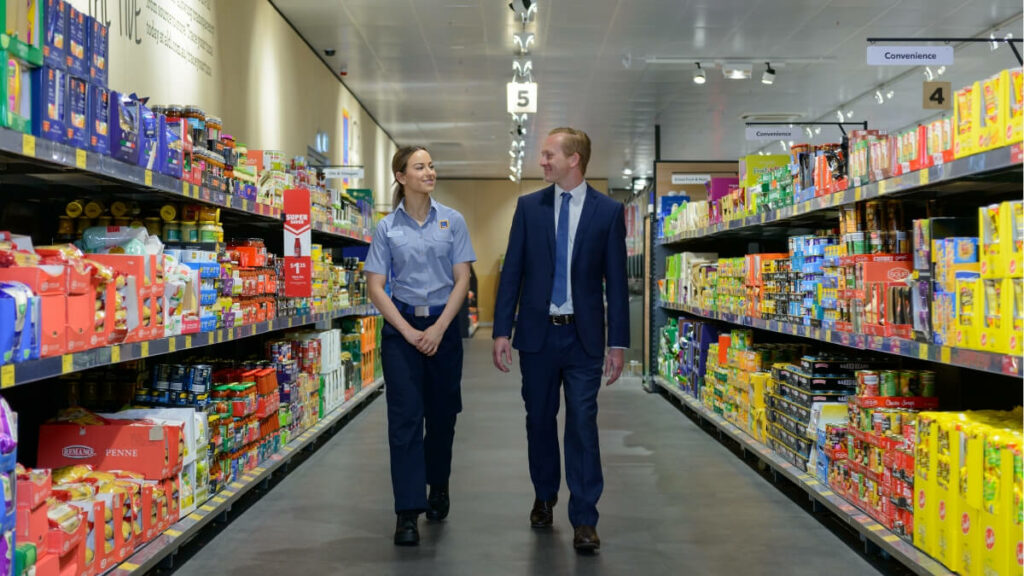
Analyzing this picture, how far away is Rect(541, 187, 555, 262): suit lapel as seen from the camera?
371cm

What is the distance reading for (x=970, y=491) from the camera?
265 centimetres

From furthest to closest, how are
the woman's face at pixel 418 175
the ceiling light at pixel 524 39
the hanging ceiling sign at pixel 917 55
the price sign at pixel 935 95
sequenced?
the ceiling light at pixel 524 39
the hanging ceiling sign at pixel 917 55
the price sign at pixel 935 95
the woman's face at pixel 418 175

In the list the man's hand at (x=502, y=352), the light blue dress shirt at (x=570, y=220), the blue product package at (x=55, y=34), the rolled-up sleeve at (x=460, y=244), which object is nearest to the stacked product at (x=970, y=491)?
the light blue dress shirt at (x=570, y=220)

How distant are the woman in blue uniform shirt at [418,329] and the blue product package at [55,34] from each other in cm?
152

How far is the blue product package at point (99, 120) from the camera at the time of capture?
269 cm

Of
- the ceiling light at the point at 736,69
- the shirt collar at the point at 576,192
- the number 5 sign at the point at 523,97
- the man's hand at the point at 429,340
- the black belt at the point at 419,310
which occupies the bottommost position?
the man's hand at the point at 429,340

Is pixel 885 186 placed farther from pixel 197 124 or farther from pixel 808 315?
pixel 197 124

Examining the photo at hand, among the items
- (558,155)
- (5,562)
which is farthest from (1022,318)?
(5,562)

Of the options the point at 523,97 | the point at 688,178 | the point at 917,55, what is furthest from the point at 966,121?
the point at 523,97

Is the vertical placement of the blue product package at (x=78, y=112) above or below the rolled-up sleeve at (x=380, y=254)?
above

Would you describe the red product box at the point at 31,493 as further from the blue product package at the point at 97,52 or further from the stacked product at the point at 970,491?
the stacked product at the point at 970,491

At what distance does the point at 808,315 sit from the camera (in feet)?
14.3

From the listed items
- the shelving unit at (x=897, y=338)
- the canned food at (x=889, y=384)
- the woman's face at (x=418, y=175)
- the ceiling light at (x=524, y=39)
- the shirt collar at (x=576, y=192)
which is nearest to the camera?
the shelving unit at (x=897, y=338)

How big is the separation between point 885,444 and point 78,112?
9.30 ft
